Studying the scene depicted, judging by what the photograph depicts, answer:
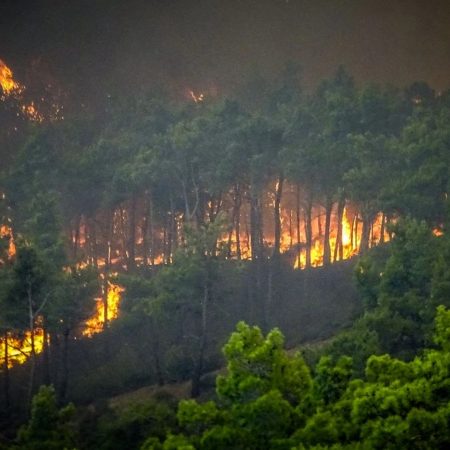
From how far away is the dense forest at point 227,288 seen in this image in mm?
11039

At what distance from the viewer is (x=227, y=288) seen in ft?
132

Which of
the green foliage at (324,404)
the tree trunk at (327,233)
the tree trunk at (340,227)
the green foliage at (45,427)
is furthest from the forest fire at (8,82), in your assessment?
the green foliage at (324,404)

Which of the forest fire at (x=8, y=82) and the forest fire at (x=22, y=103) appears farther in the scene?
the forest fire at (x=8, y=82)

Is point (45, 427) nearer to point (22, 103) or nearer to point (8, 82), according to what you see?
point (22, 103)

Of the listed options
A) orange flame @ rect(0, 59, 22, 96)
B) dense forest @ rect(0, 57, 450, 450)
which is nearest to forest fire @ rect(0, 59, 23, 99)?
orange flame @ rect(0, 59, 22, 96)

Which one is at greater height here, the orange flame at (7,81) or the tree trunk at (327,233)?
the orange flame at (7,81)

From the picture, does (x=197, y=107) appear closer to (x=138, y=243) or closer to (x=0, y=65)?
(x=138, y=243)

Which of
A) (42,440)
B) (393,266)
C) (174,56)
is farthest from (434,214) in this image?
(174,56)

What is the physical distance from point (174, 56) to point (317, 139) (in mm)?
63054

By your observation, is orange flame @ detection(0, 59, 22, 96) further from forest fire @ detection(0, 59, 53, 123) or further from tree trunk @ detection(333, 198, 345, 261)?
tree trunk @ detection(333, 198, 345, 261)

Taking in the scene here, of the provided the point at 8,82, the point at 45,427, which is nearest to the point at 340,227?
the point at 45,427

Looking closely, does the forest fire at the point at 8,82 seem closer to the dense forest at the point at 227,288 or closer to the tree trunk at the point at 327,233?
the dense forest at the point at 227,288

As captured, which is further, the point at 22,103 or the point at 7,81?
the point at 7,81

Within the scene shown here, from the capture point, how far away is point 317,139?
4284cm
